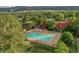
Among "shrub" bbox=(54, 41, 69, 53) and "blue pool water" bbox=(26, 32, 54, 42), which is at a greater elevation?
"blue pool water" bbox=(26, 32, 54, 42)

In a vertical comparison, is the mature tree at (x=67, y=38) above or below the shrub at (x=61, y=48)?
above

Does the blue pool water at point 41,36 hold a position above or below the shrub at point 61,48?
above

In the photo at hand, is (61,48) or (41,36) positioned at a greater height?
(41,36)

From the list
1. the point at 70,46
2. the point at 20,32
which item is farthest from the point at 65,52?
the point at 20,32

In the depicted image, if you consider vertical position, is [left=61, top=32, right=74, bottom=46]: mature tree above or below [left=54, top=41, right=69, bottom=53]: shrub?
above

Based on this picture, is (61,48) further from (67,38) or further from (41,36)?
(41,36)

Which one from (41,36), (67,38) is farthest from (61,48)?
(41,36)

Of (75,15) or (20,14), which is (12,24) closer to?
(20,14)
